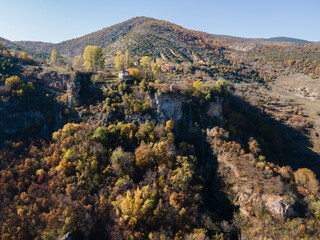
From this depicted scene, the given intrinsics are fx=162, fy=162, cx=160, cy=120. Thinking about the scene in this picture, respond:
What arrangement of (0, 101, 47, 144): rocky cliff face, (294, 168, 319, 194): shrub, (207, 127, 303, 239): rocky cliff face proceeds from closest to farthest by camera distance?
(207, 127, 303, 239): rocky cliff face < (294, 168, 319, 194): shrub < (0, 101, 47, 144): rocky cliff face

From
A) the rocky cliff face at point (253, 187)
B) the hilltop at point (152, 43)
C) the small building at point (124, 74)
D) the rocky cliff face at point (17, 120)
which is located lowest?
A: the rocky cliff face at point (253, 187)

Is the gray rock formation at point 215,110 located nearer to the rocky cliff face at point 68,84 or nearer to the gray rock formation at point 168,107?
the gray rock formation at point 168,107

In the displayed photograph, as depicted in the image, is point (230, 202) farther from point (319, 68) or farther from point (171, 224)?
point (319, 68)

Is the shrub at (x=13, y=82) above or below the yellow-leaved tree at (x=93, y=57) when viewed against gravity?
below

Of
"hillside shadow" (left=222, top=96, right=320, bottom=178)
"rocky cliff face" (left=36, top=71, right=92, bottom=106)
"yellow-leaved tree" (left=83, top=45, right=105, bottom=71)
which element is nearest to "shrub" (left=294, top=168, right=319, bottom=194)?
"hillside shadow" (left=222, top=96, right=320, bottom=178)

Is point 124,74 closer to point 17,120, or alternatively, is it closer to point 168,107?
point 168,107

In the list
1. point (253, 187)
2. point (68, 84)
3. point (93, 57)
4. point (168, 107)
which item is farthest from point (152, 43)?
point (253, 187)

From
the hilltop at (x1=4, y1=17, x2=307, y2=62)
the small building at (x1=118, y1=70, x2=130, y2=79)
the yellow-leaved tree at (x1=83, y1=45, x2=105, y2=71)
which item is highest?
the hilltop at (x1=4, y1=17, x2=307, y2=62)

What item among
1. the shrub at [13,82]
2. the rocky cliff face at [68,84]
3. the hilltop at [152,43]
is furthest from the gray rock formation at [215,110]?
the hilltop at [152,43]

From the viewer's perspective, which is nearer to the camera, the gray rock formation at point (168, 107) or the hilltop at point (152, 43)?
the gray rock formation at point (168, 107)

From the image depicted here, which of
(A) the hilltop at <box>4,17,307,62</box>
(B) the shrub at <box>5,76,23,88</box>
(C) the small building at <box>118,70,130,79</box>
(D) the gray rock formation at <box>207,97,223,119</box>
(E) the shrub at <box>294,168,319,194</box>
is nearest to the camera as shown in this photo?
(E) the shrub at <box>294,168,319,194</box>

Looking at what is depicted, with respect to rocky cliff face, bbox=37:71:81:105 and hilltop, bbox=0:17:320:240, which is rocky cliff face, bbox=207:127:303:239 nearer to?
hilltop, bbox=0:17:320:240

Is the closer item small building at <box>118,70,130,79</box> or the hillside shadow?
the hillside shadow

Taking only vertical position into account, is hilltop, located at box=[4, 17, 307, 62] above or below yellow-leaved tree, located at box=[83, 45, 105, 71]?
above
